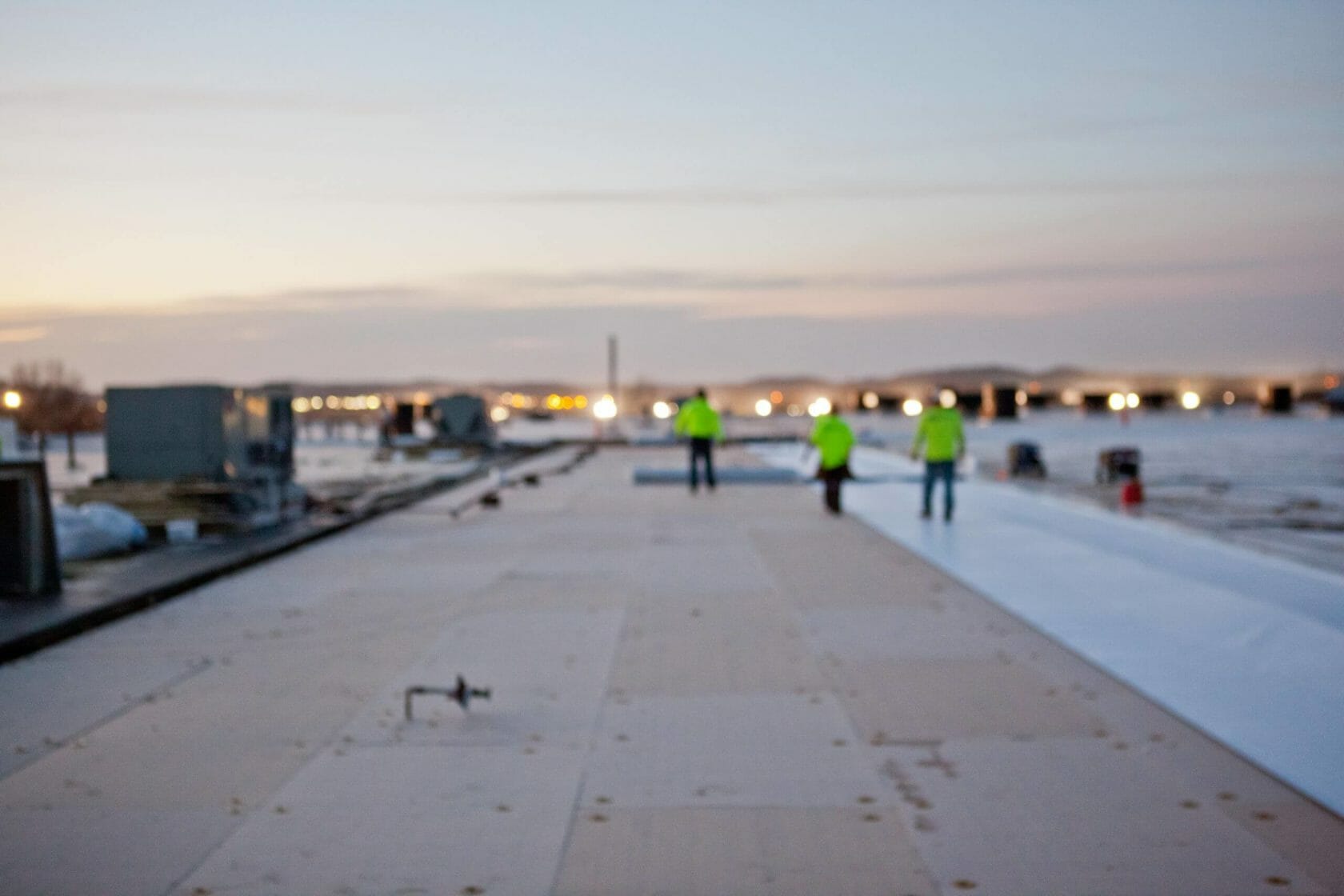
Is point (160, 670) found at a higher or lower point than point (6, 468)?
lower

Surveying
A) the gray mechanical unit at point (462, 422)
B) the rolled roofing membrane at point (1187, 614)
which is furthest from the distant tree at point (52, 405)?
Answer: the rolled roofing membrane at point (1187, 614)

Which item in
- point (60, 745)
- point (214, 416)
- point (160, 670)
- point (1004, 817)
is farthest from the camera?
point (214, 416)

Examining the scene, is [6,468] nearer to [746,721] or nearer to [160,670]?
[160,670]

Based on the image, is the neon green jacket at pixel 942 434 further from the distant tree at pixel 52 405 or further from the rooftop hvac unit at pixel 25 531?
the distant tree at pixel 52 405

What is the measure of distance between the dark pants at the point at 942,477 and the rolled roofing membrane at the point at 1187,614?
0.72ft

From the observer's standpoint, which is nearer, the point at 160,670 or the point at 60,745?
the point at 60,745

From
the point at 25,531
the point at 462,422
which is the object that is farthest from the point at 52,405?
the point at 25,531

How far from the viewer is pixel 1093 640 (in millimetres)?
9406

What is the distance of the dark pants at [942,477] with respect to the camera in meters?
17.9

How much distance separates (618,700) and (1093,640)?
3.68m

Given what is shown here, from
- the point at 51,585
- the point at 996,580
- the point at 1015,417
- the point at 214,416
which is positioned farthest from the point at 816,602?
the point at 1015,417

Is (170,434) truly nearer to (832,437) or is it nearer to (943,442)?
(832,437)

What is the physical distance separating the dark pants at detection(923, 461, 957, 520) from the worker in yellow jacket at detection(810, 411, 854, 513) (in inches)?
50.0

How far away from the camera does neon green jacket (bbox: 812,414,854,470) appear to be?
1925 cm
